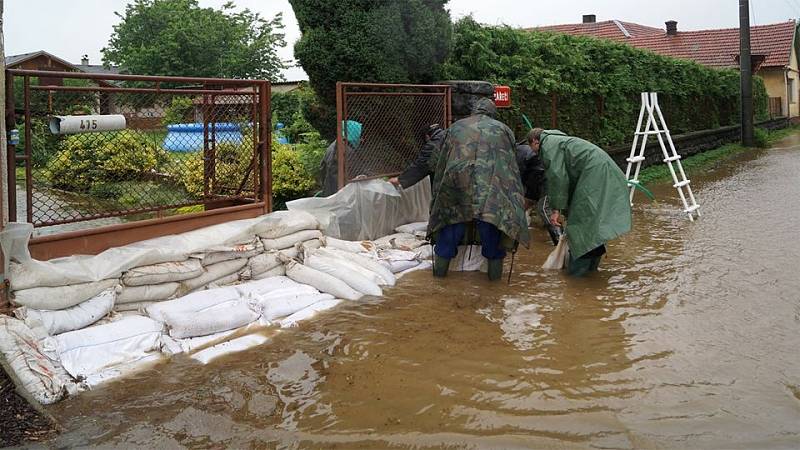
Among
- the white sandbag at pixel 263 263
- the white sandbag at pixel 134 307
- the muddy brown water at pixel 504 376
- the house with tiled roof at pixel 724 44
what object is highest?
the house with tiled roof at pixel 724 44

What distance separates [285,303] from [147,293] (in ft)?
3.06

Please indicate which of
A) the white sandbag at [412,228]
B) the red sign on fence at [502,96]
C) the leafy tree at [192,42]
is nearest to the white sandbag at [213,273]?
the white sandbag at [412,228]

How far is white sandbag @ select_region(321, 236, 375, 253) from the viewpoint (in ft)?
20.7

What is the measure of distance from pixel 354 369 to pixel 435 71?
5.17 metres

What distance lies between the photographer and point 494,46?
1003cm

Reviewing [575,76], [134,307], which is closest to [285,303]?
[134,307]

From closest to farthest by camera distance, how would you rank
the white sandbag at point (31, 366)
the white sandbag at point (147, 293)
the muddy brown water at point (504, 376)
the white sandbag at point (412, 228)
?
1. the muddy brown water at point (504, 376)
2. the white sandbag at point (31, 366)
3. the white sandbag at point (147, 293)
4. the white sandbag at point (412, 228)

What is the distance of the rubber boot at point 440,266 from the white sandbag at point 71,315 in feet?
9.18

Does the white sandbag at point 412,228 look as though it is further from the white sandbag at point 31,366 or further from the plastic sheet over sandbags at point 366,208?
the white sandbag at point 31,366

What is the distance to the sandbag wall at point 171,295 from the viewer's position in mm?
4016

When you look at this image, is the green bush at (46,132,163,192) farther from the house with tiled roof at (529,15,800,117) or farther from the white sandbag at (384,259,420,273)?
the house with tiled roof at (529,15,800,117)

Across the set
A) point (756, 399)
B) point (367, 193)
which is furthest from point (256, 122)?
point (756, 399)

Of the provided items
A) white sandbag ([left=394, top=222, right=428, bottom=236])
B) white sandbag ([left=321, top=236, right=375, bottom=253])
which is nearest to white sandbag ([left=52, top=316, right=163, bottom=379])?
white sandbag ([left=321, top=236, right=375, bottom=253])

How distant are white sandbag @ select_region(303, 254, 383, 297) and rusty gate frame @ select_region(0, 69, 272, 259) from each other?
0.82 meters
